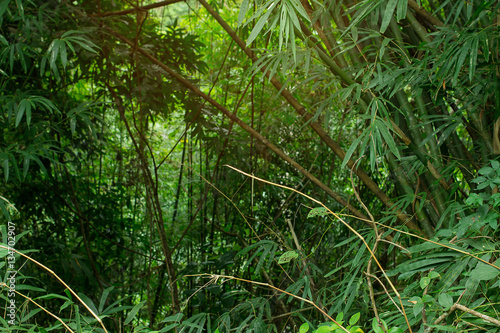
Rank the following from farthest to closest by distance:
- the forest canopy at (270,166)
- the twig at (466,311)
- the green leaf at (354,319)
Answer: the forest canopy at (270,166) → the green leaf at (354,319) → the twig at (466,311)

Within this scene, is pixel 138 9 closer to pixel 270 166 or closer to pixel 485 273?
pixel 270 166

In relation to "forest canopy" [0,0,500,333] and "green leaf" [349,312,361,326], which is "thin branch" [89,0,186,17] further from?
"green leaf" [349,312,361,326]

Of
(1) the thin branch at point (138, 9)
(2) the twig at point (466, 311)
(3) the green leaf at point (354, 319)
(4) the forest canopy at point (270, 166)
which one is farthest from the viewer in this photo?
(1) the thin branch at point (138, 9)

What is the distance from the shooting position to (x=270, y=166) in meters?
2.04

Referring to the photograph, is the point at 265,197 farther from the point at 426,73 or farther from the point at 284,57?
the point at 426,73

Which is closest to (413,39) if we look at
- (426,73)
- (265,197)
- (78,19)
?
(426,73)

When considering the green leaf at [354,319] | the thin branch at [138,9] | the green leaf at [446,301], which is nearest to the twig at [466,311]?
the green leaf at [446,301]

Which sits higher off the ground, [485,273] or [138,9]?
[138,9]

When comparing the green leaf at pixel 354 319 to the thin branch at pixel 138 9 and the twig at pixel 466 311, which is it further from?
the thin branch at pixel 138 9

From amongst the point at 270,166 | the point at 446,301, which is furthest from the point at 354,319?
the point at 270,166

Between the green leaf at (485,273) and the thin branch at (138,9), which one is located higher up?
the thin branch at (138,9)

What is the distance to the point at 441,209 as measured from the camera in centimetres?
118

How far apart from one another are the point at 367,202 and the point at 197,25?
1.55 m

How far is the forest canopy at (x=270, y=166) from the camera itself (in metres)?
0.86
